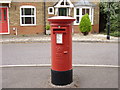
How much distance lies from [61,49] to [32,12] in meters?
13.8

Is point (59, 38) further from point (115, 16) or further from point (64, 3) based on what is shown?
point (115, 16)

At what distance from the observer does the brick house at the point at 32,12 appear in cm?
1816

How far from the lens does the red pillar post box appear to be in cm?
529

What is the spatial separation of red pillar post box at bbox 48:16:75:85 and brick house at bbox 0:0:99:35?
43.0 feet

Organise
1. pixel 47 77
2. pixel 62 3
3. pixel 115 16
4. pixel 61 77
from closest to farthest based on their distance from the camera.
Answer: pixel 61 77 < pixel 47 77 < pixel 115 16 < pixel 62 3

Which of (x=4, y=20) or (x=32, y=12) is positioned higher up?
(x=32, y=12)

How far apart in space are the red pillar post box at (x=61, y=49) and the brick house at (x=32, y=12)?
13.1m

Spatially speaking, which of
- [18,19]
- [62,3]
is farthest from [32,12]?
[62,3]

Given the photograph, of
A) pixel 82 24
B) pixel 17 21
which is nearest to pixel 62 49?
pixel 82 24

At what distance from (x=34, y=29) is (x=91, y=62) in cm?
1119

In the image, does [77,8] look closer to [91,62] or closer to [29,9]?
[29,9]

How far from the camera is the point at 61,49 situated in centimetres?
534

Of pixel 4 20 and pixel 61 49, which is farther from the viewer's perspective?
pixel 4 20

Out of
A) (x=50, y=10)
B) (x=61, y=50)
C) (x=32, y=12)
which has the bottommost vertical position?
(x=61, y=50)
